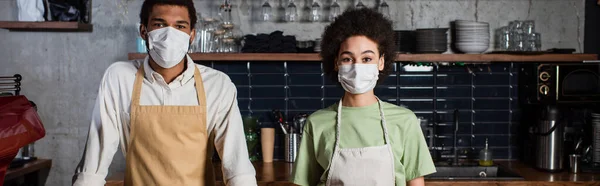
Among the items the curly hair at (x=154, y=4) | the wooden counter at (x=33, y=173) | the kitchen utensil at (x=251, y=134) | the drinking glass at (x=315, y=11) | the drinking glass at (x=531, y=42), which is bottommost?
the wooden counter at (x=33, y=173)

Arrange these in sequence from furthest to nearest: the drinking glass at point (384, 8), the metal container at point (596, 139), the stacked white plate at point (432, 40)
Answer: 1. the drinking glass at point (384, 8)
2. the stacked white plate at point (432, 40)
3. the metal container at point (596, 139)

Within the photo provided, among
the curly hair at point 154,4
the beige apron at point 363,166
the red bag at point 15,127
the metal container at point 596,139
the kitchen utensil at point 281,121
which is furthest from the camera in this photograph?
the kitchen utensil at point 281,121

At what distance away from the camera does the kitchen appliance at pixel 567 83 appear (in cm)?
377

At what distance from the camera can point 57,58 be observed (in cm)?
421

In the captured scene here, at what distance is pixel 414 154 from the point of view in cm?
220

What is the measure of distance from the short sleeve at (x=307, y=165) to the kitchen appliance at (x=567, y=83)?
208 centimetres

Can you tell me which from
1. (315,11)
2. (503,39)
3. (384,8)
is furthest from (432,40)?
Answer: (315,11)

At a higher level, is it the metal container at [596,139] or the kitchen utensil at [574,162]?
the metal container at [596,139]

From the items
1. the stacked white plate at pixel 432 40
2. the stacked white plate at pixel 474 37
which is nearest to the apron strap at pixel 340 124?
the stacked white plate at pixel 432 40

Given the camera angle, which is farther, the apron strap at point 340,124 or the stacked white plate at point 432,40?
the stacked white plate at point 432,40

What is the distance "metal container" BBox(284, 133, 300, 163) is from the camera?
408cm

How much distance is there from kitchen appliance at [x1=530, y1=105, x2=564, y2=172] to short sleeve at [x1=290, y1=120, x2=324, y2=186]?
204cm

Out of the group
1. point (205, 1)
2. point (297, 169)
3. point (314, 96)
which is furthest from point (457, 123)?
point (297, 169)

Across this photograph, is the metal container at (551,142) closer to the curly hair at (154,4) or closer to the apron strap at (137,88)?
the curly hair at (154,4)
